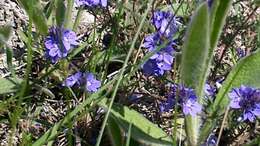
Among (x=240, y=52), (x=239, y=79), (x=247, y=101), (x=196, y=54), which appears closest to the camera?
(x=196, y=54)

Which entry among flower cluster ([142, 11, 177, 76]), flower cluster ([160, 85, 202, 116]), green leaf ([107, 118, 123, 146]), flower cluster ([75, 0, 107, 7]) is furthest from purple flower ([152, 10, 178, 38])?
green leaf ([107, 118, 123, 146])

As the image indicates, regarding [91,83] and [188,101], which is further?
[91,83]

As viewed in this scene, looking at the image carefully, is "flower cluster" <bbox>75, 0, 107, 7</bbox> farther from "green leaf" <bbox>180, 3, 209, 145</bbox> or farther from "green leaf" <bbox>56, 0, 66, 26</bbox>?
"green leaf" <bbox>180, 3, 209, 145</bbox>

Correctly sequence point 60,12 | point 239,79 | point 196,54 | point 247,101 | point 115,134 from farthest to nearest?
point 60,12, point 239,79, point 247,101, point 115,134, point 196,54

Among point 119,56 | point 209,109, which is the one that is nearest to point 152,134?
point 209,109

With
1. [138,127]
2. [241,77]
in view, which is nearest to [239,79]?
[241,77]

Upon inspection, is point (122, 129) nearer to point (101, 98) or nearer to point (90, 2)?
point (101, 98)

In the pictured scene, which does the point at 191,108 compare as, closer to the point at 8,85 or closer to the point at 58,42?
the point at 58,42
